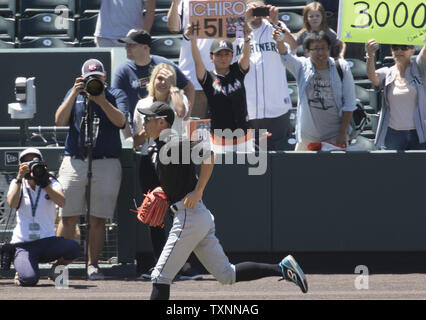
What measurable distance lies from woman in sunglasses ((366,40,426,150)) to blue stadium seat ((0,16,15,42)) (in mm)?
5468

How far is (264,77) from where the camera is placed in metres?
10.4

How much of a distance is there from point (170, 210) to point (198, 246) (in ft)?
1.14

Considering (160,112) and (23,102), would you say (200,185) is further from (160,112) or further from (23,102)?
(23,102)

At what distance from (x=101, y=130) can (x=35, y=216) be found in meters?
1.07

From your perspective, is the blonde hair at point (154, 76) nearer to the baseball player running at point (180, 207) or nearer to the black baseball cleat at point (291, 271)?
the baseball player running at point (180, 207)

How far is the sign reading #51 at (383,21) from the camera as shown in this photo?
9672 mm

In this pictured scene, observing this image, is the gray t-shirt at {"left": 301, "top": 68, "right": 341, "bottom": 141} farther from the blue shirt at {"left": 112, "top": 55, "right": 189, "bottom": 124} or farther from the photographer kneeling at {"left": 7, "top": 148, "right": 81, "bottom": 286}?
the photographer kneeling at {"left": 7, "top": 148, "right": 81, "bottom": 286}

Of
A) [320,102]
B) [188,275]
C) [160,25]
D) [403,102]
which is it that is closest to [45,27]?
[160,25]

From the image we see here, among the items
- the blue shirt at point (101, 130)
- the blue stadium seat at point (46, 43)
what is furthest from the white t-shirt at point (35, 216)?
the blue stadium seat at point (46, 43)

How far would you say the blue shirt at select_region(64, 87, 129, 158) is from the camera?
9.37 m

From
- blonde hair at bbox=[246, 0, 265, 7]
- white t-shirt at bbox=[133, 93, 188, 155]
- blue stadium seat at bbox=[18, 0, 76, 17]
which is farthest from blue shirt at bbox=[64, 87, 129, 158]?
blue stadium seat at bbox=[18, 0, 76, 17]

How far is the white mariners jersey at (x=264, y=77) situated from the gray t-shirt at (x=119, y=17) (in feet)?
5.66

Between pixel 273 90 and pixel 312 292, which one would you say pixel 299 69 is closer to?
pixel 273 90
